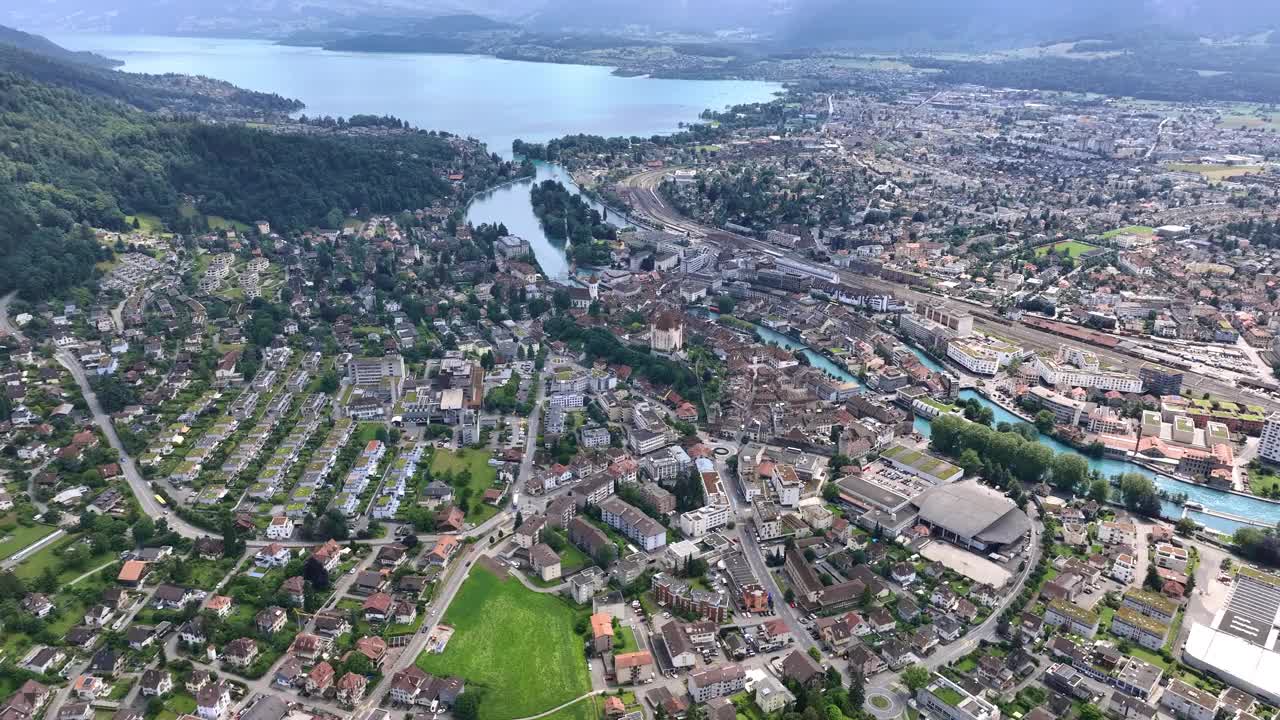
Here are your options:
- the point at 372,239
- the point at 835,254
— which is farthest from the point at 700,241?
the point at 372,239

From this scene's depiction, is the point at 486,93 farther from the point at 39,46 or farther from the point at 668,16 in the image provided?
the point at 668,16

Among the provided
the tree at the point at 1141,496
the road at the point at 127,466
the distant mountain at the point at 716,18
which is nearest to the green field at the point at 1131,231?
the tree at the point at 1141,496

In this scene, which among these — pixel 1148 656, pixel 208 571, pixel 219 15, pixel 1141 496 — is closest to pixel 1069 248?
pixel 1141 496

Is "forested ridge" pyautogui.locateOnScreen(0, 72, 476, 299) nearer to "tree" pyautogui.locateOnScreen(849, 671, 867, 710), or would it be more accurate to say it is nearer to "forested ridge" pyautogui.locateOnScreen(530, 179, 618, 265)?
"forested ridge" pyautogui.locateOnScreen(530, 179, 618, 265)

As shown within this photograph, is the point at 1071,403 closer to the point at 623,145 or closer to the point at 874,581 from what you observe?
the point at 874,581

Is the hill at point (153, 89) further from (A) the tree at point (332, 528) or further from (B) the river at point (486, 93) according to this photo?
(A) the tree at point (332, 528)

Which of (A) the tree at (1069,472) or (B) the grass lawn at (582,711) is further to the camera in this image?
(A) the tree at (1069,472)

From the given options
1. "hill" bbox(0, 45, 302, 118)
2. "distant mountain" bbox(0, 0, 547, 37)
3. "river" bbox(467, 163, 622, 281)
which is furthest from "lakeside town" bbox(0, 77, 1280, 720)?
"distant mountain" bbox(0, 0, 547, 37)
